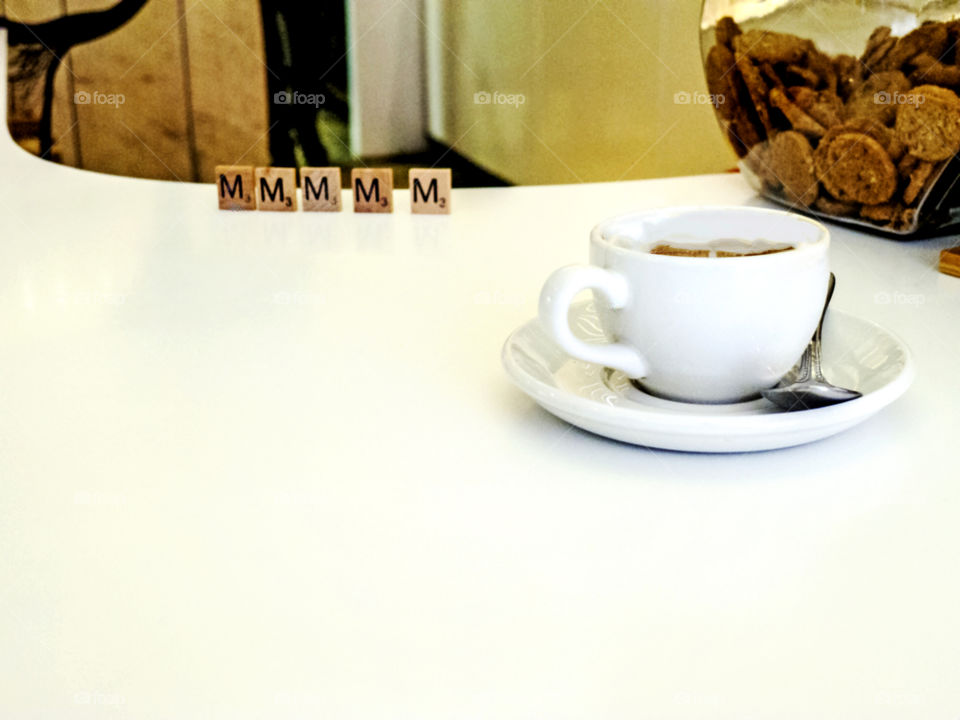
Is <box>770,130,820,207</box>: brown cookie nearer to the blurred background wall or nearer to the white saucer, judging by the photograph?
the white saucer

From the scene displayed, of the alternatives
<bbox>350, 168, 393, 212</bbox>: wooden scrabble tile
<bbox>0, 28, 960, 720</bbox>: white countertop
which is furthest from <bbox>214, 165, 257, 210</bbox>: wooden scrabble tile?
<bbox>0, 28, 960, 720</bbox>: white countertop

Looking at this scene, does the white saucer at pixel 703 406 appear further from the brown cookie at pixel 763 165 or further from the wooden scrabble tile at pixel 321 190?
the wooden scrabble tile at pixel 321 190

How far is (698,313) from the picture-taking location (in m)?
0.49

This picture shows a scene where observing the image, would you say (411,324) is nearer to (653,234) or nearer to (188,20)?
(653,234)

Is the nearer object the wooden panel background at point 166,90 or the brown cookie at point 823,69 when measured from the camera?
the brown cookie at point 823,69

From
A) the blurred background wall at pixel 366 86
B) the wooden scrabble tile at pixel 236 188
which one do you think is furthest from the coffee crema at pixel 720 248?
the blurred background wall at pixel 366 86

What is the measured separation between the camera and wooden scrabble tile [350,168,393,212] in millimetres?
1056

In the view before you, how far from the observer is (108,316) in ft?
2.38

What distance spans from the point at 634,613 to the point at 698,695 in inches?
1.8

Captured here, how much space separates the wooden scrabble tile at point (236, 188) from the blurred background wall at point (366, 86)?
1174mm

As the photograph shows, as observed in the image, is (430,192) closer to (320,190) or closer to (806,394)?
(320,190)

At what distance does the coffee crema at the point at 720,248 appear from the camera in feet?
1.77

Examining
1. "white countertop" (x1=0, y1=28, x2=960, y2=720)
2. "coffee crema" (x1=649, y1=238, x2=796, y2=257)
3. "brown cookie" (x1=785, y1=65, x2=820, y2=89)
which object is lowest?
"white countertop" (x1=0, y1=28, x2=960, y2=720)

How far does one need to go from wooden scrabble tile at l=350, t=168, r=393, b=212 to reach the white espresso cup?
567mm
